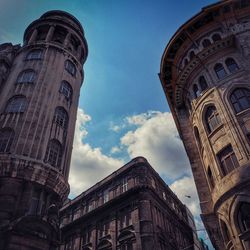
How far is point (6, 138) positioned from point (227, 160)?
17520 millimetres

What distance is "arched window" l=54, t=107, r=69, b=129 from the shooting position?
2614cm

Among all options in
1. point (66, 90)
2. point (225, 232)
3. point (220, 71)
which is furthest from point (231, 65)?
point (66, 90)

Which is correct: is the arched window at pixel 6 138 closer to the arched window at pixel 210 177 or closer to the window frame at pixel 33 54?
the window frame at pixel 33 54

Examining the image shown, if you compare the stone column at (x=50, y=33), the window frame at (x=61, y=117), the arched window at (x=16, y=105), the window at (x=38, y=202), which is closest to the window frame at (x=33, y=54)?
the stone column at (x=50, y=33)

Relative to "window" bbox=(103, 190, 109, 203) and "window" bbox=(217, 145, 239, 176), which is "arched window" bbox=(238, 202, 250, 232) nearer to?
"window" bbox=(217, 145, 239, 176)

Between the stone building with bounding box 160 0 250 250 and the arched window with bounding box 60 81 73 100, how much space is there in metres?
10.5

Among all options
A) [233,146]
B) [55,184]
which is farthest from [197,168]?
[55,184]

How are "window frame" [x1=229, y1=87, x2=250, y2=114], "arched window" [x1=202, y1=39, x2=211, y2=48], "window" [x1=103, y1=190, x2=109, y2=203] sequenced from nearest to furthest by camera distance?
"window frame" [x1=229, y1=87, x2=250, y2=114], "arched window" [x1=202, y1=39, x2=211, y2=48], "window" [x1=103, y1=190, x2=109, y2=203]

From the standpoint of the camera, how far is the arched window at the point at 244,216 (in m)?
13.8

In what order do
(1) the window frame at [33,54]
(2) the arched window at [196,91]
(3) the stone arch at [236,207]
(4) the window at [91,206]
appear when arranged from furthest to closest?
1. (4) the window at [91,206]
2. (1) the window frame at [33,54]
3. (2) the arched window at [196,91]
4. (3) the stone arch at [236,207]

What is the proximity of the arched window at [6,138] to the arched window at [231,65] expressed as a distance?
18195 millimetres

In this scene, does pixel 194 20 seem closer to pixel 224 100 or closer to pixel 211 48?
pixel 211 48

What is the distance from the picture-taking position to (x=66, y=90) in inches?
1164

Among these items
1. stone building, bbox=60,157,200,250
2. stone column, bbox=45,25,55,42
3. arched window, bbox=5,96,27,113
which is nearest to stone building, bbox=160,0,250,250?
stone building, bbox=60,157,200,250
